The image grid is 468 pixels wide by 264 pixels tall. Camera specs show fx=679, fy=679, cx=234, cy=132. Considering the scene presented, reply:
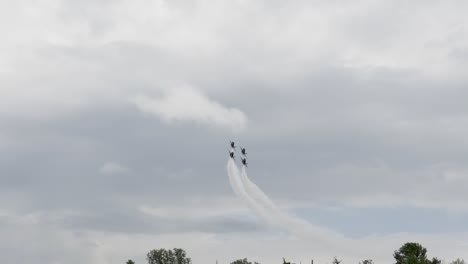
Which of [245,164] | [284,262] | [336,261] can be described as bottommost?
A: [284,262]

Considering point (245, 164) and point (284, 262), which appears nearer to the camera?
point (284, 262)

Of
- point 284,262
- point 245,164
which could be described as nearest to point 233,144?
point 245,164

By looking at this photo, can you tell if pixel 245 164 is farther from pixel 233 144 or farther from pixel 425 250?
pixel 425 250

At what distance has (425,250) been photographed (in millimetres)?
171000

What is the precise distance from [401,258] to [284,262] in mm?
79962

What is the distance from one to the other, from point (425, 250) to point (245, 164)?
6393cm

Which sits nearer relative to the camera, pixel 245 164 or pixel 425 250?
pixel 245 164

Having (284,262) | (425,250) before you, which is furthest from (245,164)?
(425,250)

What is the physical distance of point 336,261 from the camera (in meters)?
156

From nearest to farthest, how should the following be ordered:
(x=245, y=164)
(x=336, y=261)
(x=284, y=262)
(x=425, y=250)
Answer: (x=284, y=262) → (x=245, y=164) → (x=336, y=261) → (x=425, y=250)

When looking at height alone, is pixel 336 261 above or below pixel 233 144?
below

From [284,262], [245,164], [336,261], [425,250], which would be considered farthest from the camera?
[425,250]

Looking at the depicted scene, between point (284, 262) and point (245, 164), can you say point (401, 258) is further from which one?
point (284, 262)

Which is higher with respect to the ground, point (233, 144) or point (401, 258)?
point (233, 144)
